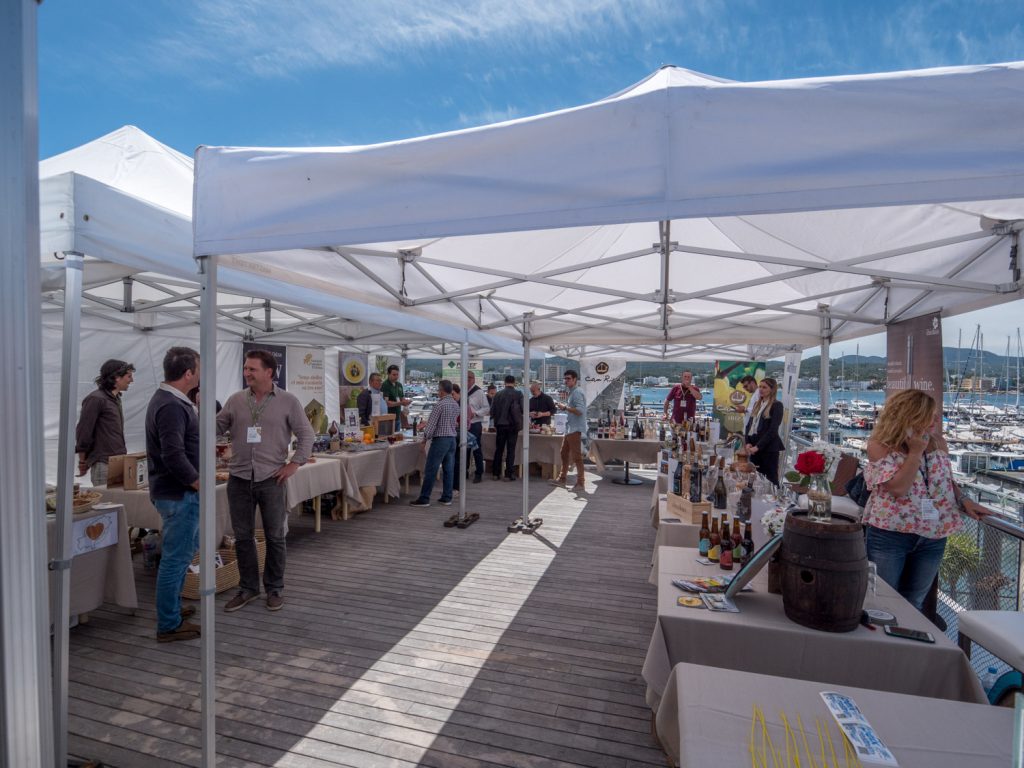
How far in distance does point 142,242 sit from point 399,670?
244 centimetres

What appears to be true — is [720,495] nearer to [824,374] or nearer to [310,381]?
[824,374]

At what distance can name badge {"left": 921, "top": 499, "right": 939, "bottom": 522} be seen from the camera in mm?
2451

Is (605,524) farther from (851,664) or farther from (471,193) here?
(471,193)

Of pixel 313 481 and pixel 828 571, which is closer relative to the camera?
pixel 828 571

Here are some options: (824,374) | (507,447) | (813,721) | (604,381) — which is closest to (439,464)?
(507,447)

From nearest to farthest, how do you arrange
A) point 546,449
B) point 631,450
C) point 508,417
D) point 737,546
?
point 737,546 < point 631,450 < point 508,417 < point 546,449

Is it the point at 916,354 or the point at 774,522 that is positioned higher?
the point at 916,354

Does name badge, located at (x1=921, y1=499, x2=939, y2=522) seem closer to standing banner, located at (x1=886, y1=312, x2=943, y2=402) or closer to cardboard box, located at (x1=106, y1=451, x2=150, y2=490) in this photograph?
standing banner, located at (x1=886, y1=312, x2=943, y2=402)

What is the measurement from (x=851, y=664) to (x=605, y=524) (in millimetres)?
4324

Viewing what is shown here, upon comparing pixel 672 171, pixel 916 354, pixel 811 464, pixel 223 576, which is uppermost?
pixel 672 171

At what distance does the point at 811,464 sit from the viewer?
2061mm

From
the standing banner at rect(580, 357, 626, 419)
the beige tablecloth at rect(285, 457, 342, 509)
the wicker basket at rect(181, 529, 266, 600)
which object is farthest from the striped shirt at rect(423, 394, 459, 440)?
the standing banner at rect(580, 357, 626, 419)

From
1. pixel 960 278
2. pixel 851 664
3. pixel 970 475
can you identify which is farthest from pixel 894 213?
pixel 970 475

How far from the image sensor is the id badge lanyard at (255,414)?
3465 mm
